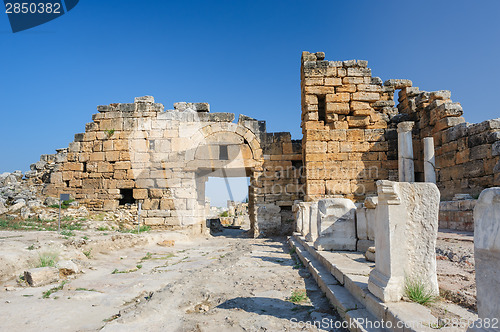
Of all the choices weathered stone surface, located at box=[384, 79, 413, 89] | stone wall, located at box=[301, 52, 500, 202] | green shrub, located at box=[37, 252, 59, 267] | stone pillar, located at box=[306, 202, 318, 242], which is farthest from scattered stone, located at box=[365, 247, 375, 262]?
weathered stone surface, located at box=[384, 79, 413, 89]

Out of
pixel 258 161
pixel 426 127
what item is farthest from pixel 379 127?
pixel 258 161

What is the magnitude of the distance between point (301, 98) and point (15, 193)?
11773mm

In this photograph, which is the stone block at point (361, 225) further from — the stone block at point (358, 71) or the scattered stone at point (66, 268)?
the stone block at point (358, 71)

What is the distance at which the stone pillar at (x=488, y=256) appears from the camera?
1.73m

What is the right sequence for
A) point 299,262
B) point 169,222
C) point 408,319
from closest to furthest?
point 408,319
point 299,262
point 169,222

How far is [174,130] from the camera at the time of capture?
41.7ft

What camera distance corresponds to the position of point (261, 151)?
12.4 meters

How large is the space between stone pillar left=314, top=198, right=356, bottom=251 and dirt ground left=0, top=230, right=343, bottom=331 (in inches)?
30.1

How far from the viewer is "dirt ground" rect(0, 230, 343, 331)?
10.3 ft

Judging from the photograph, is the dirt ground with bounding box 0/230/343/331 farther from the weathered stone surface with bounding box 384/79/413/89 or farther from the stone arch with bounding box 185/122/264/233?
the weathered stone surface with bounding box 384/79/413/89

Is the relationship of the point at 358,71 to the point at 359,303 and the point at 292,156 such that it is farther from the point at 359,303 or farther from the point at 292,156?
the point at 359,303

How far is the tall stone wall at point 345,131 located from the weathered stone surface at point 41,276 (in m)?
8.07

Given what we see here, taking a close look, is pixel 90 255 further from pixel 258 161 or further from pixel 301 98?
pixel 301 98

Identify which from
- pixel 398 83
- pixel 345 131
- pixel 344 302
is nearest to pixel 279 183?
pixel 345 131
